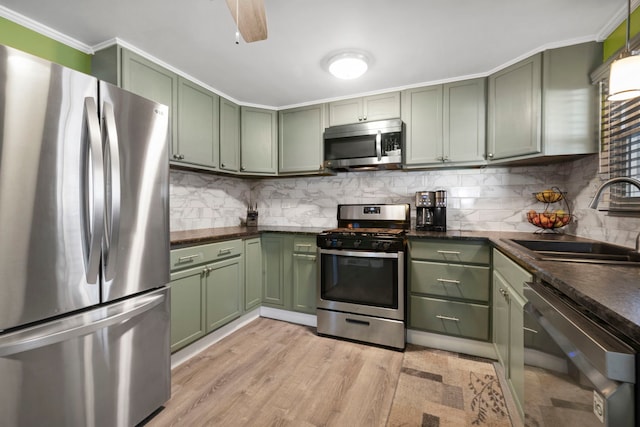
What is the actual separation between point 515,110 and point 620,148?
2.42ft

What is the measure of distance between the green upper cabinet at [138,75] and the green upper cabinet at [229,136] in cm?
55

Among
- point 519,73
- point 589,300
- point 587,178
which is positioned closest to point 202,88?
point 519,73

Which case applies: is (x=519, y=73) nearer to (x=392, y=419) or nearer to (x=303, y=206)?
(x=303, y=206)

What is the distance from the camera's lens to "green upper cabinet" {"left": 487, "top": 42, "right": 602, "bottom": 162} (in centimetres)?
193

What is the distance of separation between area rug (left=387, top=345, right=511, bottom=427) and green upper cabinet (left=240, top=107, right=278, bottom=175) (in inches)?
92.7

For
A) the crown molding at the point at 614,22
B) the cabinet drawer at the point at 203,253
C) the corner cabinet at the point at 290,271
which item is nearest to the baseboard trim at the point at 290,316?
the corner cabinet at the point at 290,271

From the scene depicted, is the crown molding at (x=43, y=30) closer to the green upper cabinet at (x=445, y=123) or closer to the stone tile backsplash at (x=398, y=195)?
the stone tile backsplash at (x=398, y=195)

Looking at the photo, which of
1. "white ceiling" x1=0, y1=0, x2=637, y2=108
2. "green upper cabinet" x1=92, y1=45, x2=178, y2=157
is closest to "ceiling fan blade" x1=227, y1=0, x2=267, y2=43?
"white ceiling" x1=0, y1=0, x2=637, y2=108

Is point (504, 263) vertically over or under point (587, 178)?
under

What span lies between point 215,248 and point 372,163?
5.32 feet

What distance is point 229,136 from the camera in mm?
2932

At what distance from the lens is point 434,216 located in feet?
8.68

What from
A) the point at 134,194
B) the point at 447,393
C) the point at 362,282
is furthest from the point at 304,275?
the point at 134,194

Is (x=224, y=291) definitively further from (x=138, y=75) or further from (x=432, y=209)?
(x=432, y=209)
